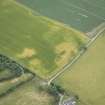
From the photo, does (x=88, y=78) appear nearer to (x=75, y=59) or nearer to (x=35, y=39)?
(x=75, y=59)

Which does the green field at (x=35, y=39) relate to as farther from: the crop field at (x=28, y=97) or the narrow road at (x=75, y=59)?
the crop field at (x=28, y=97)

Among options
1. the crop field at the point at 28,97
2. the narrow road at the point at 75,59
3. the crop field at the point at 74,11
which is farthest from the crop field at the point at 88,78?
the crop field at the point at 74,11

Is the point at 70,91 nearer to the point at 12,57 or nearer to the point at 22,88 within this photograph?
the point at 22,88

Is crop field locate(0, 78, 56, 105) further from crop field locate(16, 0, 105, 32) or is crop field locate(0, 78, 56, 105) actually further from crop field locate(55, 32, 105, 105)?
crop field locate(16, 0, 105, 32)

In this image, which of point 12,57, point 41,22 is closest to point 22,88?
point 12,57

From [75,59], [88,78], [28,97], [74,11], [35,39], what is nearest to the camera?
[28,97]

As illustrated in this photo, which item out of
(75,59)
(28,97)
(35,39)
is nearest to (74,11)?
(35,39)

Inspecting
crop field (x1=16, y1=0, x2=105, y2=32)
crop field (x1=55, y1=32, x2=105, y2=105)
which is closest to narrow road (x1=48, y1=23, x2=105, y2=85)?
crop field (x1=55, y1=32, x2=105, y2=105)
